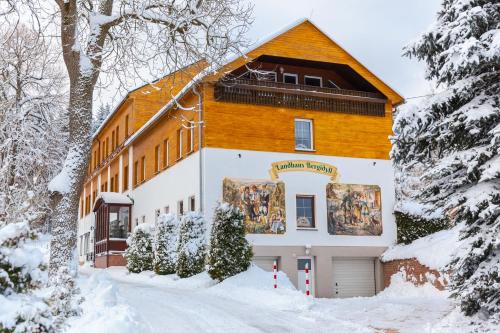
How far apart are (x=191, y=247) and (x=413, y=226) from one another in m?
10.0

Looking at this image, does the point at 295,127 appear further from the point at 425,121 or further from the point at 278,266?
the point at 425,121

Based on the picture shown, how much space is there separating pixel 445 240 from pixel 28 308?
65.8ft

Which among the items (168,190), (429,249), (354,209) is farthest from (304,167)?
(168,190)

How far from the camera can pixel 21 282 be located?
4.98 meters

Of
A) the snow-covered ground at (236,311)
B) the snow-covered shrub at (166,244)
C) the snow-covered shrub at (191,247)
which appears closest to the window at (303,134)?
the snow-covered shrub at (191,247)

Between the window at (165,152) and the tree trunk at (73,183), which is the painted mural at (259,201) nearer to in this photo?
the window at (165,152)

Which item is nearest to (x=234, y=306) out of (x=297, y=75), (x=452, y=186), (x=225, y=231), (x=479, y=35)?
(x=225, y=231)

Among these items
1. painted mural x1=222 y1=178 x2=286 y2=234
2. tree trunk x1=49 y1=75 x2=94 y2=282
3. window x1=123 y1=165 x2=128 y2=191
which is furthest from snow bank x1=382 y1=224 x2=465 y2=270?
window x1=123 y1=165 x2=128 y2=191

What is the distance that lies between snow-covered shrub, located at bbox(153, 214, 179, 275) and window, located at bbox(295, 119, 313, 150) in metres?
6.08

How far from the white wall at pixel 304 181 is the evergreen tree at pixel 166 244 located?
6.18ft

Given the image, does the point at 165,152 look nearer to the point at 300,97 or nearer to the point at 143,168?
the point at 143,168

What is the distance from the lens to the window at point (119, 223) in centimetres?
3680

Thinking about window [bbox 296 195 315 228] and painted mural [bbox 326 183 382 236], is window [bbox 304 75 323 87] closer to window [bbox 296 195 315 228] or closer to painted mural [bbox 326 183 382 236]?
painted mural [bbox 326 183 382 236]

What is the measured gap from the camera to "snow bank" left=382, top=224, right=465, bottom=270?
70.9 feet
